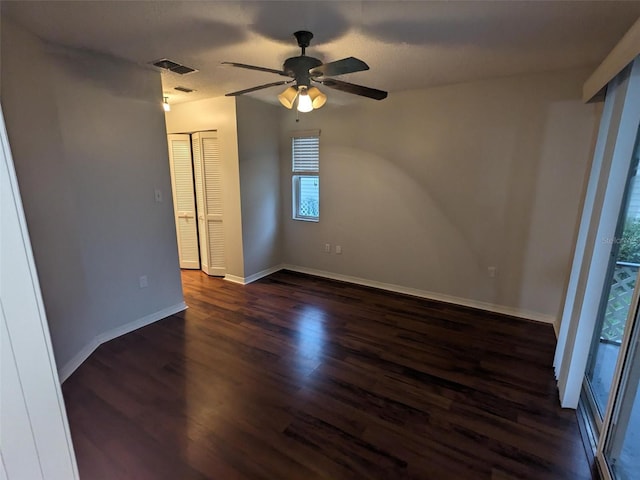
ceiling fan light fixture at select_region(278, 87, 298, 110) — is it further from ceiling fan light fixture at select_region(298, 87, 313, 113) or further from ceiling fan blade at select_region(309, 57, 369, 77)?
ceiling fan blade at select_region(309, 57, 369, 77)

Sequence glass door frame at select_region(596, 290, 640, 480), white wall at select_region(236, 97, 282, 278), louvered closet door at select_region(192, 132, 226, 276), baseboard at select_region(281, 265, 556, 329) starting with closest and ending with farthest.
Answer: glass door frame at select_region(596, 290, 640, 480) → baseboard at select_region(281, 265, 556, 329) → white wall at select_region(236, 97, 282, 278) → louvered closet door at select_region(192, 132, 226, 276)

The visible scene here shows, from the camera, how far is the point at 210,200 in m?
4.56

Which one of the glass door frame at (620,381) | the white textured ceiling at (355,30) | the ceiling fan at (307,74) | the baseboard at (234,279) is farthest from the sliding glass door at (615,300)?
the baseboard at (234,279)

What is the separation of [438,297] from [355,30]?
3.01 metres

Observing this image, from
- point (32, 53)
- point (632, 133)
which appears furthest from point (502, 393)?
point (32, 53)

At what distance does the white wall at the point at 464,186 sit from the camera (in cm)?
303

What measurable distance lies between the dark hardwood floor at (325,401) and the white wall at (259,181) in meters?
1.32

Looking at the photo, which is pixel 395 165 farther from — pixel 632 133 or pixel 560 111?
pixel 632 133

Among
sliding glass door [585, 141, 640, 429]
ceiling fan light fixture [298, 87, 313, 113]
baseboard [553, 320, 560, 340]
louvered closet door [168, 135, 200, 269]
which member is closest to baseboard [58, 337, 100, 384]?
louvered closet door [168, 135, 200, 269]

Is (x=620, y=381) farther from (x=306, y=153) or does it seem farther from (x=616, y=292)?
(x=306, y=153)

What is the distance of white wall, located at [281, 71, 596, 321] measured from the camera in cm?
303

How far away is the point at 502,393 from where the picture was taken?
2229mm

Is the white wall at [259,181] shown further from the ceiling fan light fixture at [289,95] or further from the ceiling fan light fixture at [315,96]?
the ceiling fan light fixture at [315,96]

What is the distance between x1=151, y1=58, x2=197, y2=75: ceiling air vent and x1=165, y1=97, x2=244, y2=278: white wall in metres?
0.93
